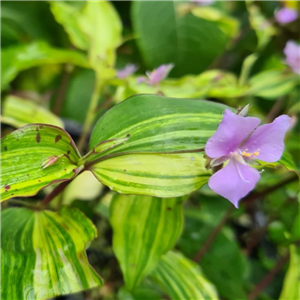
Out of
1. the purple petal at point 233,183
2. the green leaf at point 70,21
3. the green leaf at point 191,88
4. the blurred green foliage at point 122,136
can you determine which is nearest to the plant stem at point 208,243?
the blurred green foliage at point 122,136

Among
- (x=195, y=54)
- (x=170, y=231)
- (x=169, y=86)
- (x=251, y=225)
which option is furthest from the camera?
(x=251, y=225)

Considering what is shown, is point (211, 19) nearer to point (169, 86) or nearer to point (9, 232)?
point (169, 86)

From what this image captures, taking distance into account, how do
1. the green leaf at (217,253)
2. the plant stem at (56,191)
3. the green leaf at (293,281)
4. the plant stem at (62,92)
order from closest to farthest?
the plant stem at (56,191) → the green leaf at (293,281) → the green leaf at (217,253) → the plant stem at (62,92)

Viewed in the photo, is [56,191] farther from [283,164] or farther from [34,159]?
[283,164]

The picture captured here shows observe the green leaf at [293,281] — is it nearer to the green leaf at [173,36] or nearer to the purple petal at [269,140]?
the purple petal at [269,140]

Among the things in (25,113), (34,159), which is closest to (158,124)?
(34,159)

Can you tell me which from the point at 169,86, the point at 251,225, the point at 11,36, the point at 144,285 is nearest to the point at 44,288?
the point at 144,285
